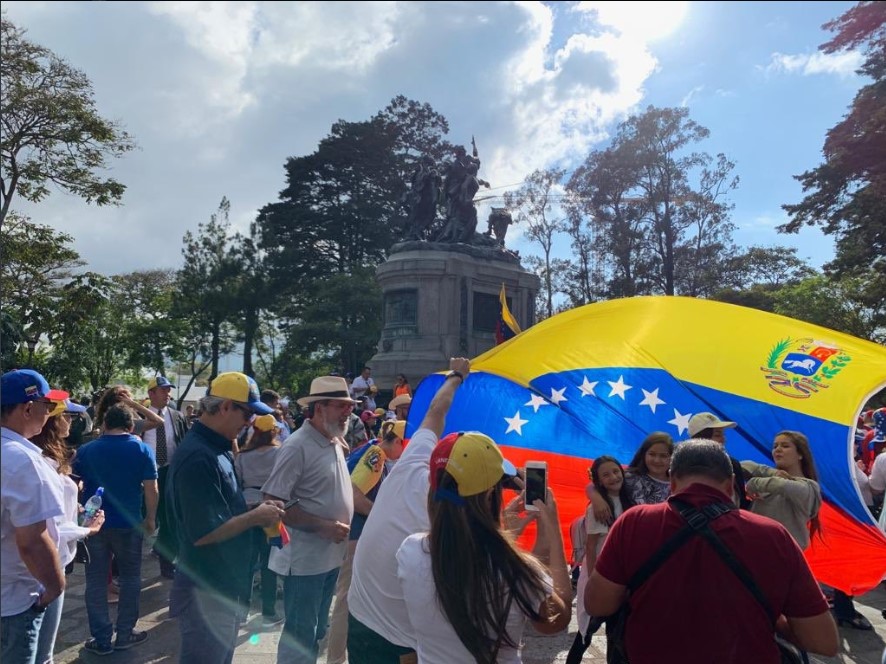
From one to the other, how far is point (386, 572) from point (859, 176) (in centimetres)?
2366

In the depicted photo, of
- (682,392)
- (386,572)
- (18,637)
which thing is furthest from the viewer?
(682,392)

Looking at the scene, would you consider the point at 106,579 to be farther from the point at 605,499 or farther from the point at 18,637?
the point at 605,499

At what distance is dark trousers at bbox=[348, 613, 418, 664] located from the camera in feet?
8.00

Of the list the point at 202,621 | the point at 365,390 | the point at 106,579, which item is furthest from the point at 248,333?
the point at 202,621

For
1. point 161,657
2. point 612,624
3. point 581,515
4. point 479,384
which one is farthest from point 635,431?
point 161,657

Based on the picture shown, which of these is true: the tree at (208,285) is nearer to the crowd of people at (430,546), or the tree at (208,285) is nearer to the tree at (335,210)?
the tree at (335,210)

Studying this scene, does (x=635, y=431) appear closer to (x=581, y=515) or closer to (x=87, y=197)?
(x=581, y=515)

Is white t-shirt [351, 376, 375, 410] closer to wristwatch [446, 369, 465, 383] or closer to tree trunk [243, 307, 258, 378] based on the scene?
wristwatch [446, 369, 465, 383]

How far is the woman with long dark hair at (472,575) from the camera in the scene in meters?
1.97

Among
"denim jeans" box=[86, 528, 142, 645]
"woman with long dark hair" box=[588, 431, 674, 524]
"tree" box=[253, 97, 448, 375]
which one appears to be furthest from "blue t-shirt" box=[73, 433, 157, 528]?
"tree" box=[253, 97, 448, 375]

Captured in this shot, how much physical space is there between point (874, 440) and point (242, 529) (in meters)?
7.89

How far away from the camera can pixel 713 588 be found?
2.21 metres

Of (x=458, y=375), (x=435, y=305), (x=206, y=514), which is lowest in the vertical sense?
(x=206, y=514)

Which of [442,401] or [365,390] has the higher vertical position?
[365,390]
